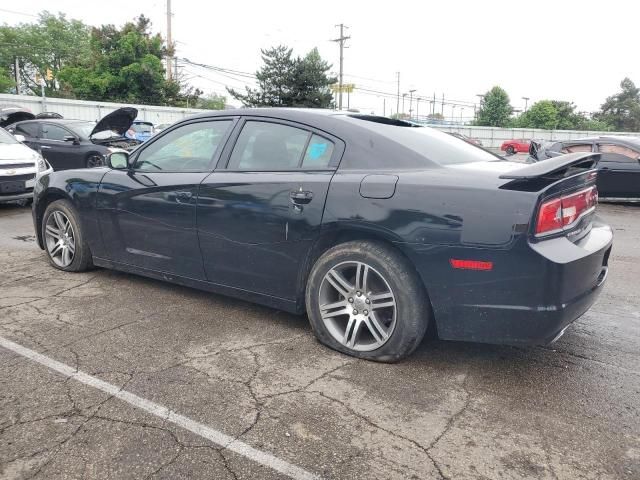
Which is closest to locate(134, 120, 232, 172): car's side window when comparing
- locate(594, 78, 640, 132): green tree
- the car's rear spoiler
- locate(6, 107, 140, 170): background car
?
the car's rear spoiler

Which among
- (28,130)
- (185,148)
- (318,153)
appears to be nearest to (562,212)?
(318,153)

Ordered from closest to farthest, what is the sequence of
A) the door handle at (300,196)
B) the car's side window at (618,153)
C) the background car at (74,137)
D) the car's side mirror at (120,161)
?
the door handle at (300,196)
the car's side mirror at (120,161)
the car's side window at (618,153)
the background car at (74,137)

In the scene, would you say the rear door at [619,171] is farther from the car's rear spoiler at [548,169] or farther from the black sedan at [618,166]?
the car's rear spoiler at [548,169]

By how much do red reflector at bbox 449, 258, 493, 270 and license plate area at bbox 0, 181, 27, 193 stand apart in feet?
26.1

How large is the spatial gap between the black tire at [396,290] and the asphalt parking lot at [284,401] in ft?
0.35

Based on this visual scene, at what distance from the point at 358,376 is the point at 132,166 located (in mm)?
2597

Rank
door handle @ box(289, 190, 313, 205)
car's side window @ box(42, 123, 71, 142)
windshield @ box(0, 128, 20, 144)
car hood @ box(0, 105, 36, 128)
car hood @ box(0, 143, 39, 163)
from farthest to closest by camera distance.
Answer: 1. car hood @ box(0, 105, 36, 128)
2. car's side window @ box(42, 123, 71, 142)
3. windshield @ box(0, 128, 20, 144)
4. car hood @ box(0, 143, 39, 163)
5. door handle @ box(289, 190, 313, 205)

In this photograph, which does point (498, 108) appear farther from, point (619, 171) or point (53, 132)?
point (53, 132)

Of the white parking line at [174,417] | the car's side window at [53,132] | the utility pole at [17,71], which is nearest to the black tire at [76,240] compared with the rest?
the white parking line at [174,417]

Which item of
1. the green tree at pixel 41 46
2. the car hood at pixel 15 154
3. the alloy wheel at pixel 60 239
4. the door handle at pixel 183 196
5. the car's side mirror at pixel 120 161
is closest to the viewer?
the door handle at pixel 183 196

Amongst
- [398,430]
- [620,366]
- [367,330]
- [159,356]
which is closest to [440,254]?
[367,330]

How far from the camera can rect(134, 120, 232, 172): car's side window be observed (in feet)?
12.8

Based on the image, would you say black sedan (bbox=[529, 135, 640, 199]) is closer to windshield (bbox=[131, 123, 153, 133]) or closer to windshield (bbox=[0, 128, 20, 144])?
windshield (bbox=[0, 128, 20, 144])

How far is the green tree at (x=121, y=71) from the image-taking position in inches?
1452
